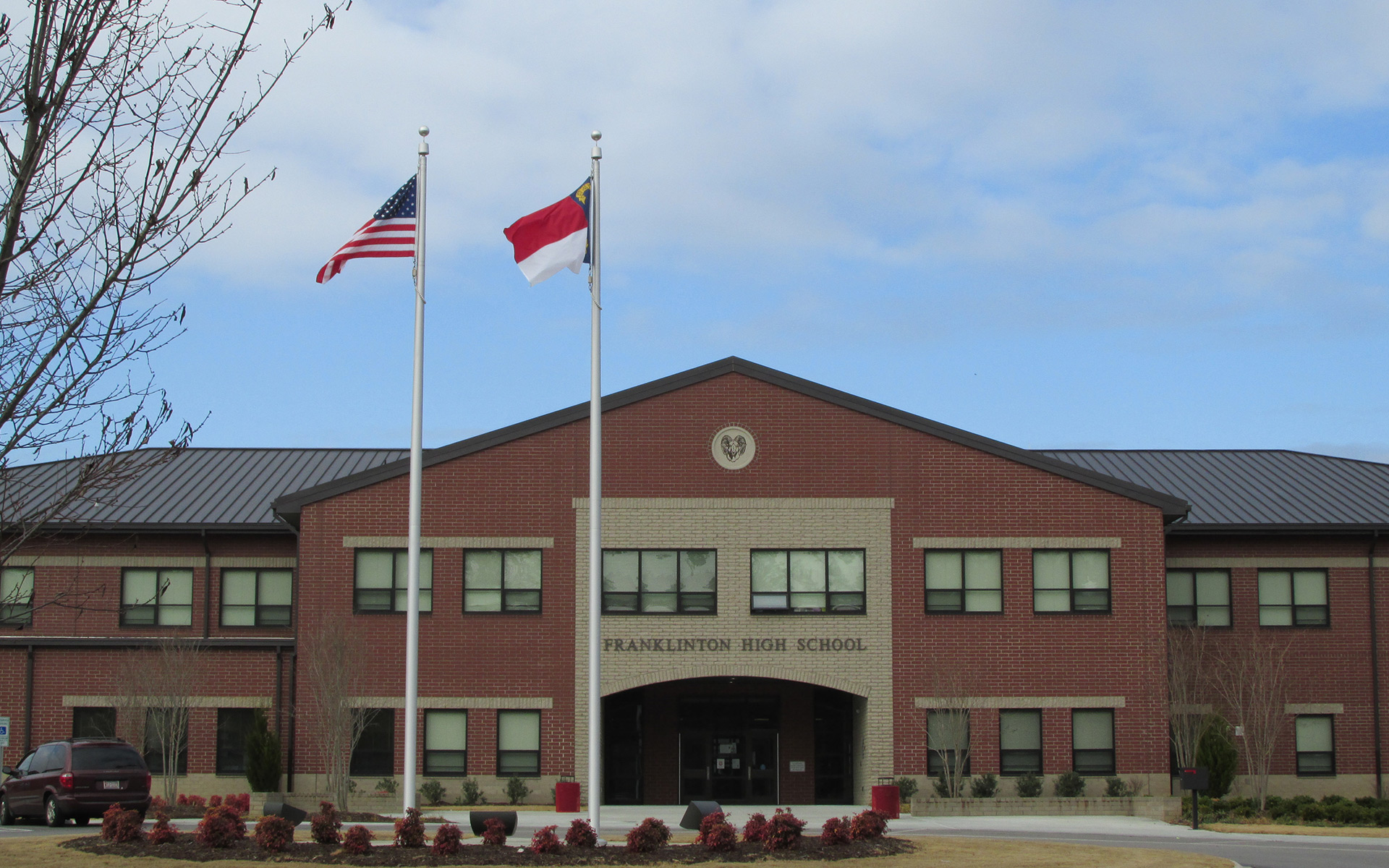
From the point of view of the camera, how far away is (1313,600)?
38406 millimetres

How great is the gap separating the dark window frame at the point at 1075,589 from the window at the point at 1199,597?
134 inches

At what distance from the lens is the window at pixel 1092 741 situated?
3531 centimetres

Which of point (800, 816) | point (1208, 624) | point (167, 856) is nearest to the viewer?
point (167, 856)

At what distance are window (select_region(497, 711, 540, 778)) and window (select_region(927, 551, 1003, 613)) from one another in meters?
10.0

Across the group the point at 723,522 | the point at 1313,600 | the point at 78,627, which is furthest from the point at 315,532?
the point at 1313,600

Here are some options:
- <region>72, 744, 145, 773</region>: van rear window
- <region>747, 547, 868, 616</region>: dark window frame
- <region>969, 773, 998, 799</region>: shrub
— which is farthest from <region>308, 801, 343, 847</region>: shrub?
<region>969, 773, 998, 799</region>: shrub

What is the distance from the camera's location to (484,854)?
19688 mm

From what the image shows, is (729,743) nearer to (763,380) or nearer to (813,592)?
(813,592)

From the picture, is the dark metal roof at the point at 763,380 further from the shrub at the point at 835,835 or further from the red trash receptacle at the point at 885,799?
the shrub at the point at 835,835

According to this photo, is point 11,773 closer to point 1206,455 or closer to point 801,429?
point 801,429

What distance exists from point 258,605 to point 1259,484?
1105 inches

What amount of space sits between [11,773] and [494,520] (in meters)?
11.8

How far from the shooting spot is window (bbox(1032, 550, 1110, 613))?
3575 centimetres

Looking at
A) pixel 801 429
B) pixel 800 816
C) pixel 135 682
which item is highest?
pixel 801 429
